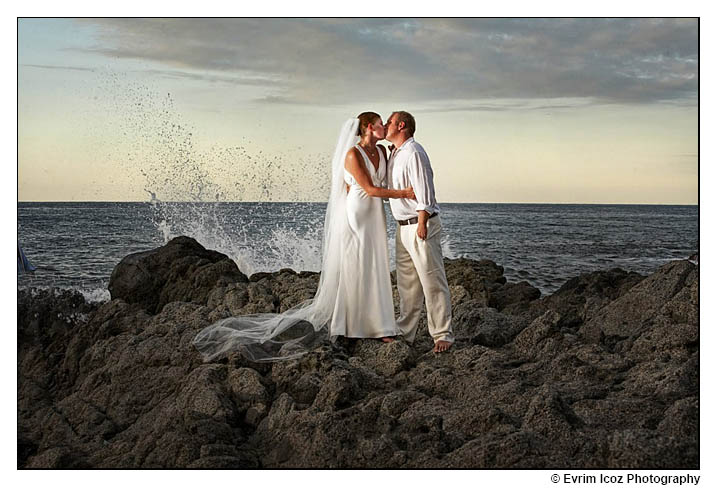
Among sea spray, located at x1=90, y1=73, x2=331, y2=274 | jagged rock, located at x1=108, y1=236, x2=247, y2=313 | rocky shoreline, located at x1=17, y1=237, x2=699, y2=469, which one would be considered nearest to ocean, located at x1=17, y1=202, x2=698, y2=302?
sea spray, located at x1=90, y1=73, x2=331, y2=274

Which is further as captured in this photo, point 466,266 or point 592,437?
point 466,266

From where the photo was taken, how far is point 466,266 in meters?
9.04

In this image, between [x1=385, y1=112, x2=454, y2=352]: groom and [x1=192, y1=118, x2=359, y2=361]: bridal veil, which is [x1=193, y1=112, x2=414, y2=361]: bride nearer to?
[x1=192, y1=118, x2=359, y2=361]: bridal veil

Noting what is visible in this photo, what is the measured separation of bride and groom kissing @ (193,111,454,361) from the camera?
20.0ft

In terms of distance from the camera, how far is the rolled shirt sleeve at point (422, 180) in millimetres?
5941

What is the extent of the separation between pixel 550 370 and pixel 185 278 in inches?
202

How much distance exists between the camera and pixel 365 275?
6.30 metres

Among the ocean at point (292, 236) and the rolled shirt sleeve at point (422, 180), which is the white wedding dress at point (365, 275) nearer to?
the rolled shirt sleeve at point (422, 180)

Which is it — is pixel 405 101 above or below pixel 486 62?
below

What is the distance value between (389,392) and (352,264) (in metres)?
1.25

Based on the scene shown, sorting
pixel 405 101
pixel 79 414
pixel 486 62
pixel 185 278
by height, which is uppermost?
pixel 486 62

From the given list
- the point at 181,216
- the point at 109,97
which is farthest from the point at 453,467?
the point at 181,216

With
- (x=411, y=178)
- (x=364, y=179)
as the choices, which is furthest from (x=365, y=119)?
(x=411, y=178)

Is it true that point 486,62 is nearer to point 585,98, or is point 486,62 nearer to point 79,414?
point 585,98
